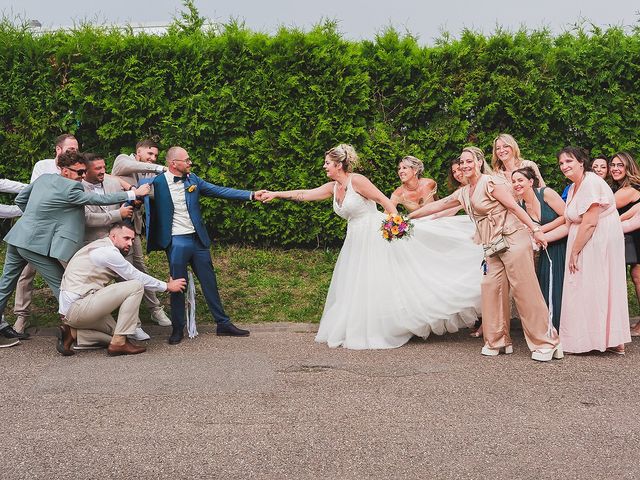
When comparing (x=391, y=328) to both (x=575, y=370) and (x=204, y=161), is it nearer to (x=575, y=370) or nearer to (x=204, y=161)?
(x=575, y=370)

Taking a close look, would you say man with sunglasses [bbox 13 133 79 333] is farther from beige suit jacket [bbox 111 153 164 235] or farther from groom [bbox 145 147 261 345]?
groom [bbox 145 147 261 345]

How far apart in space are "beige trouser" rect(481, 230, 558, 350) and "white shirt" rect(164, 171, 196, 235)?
334 cm

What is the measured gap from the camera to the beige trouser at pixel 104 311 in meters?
7.43

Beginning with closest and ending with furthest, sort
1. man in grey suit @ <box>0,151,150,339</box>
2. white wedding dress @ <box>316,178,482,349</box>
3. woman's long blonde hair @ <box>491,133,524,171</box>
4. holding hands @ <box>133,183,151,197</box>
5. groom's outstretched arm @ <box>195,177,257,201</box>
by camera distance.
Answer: man in grey suit @ <box>0,151,150,339</box> < white wedding dress @ <box>316,178,482,349</box> < holding hands @ <box>133,183,151,197</box> < groom's outstretched arm @ <box>195,177,257,201</box> < woman's long blonde hair @ <box>491,133,524,171</box>

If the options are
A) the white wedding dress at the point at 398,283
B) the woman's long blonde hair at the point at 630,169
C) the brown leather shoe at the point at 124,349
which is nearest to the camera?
the brown leather shoe at the point at 124,349

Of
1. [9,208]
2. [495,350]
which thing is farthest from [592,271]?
[9,208]

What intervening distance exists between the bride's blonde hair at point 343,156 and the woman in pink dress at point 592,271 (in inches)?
91.6

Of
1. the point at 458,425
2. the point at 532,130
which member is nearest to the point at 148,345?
the point at 458,425

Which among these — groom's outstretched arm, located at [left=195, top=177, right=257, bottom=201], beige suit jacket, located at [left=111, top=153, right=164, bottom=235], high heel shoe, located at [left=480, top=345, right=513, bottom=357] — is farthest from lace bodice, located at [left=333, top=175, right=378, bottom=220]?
beige suit jacket, located at [left=111, top=153, right=164, bottom=235]

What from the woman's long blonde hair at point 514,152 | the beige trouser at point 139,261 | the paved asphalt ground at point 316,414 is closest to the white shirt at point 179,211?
the beige trouser at point 139,261

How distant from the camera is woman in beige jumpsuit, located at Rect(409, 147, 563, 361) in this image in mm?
7293

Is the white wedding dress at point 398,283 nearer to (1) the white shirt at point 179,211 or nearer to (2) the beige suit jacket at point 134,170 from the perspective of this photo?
(1) the white shirt at point 179,211

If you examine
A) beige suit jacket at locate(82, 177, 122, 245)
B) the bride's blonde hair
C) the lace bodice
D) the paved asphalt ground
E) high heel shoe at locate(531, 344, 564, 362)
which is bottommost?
the paved asphalt ground

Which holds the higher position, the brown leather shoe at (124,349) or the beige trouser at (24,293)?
the beige trouser at (24,293)
